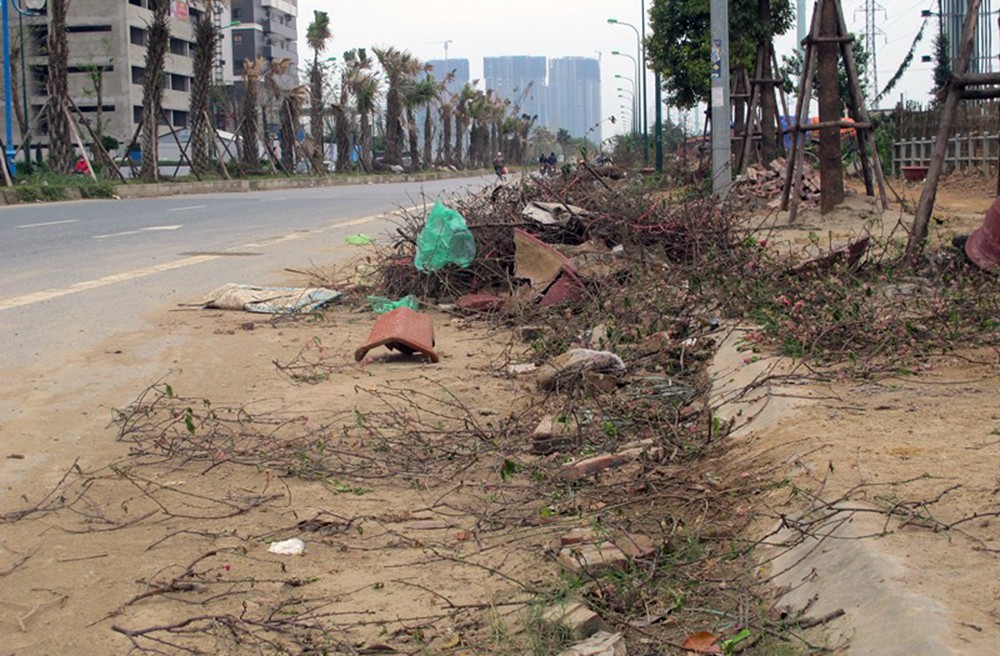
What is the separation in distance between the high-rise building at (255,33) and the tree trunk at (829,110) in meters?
98.0

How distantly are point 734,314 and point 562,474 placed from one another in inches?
120

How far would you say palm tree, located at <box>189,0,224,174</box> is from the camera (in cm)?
3926

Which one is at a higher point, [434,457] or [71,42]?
[71,42]

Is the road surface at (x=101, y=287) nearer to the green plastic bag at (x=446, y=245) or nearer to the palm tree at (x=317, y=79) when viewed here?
the green plastic bag at (x=446, y=245)

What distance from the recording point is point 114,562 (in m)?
3.72

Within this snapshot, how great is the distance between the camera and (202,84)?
39.8 m

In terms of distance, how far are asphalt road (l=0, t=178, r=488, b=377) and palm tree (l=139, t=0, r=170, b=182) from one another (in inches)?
554

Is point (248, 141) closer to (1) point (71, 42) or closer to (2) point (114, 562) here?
(1) point (71, 42)

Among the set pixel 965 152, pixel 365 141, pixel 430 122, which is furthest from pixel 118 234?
pixel 430 122

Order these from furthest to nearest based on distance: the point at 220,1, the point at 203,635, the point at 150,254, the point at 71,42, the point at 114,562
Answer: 1. the point at 71,42
2. the point at 220,1
3. the point at 150,254
4. the point at 114,562
5. the point at 203,635

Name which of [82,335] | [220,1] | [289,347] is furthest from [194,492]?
[220,1]

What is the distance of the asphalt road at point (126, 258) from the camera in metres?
8.07

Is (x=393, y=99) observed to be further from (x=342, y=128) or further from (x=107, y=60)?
(x=107, y=60)

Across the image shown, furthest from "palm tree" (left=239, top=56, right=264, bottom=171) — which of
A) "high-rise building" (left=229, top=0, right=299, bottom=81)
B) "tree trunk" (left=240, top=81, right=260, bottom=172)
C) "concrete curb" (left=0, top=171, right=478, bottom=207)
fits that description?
"high-rise building" (left=229, top=0, right=299, bottom=81)
